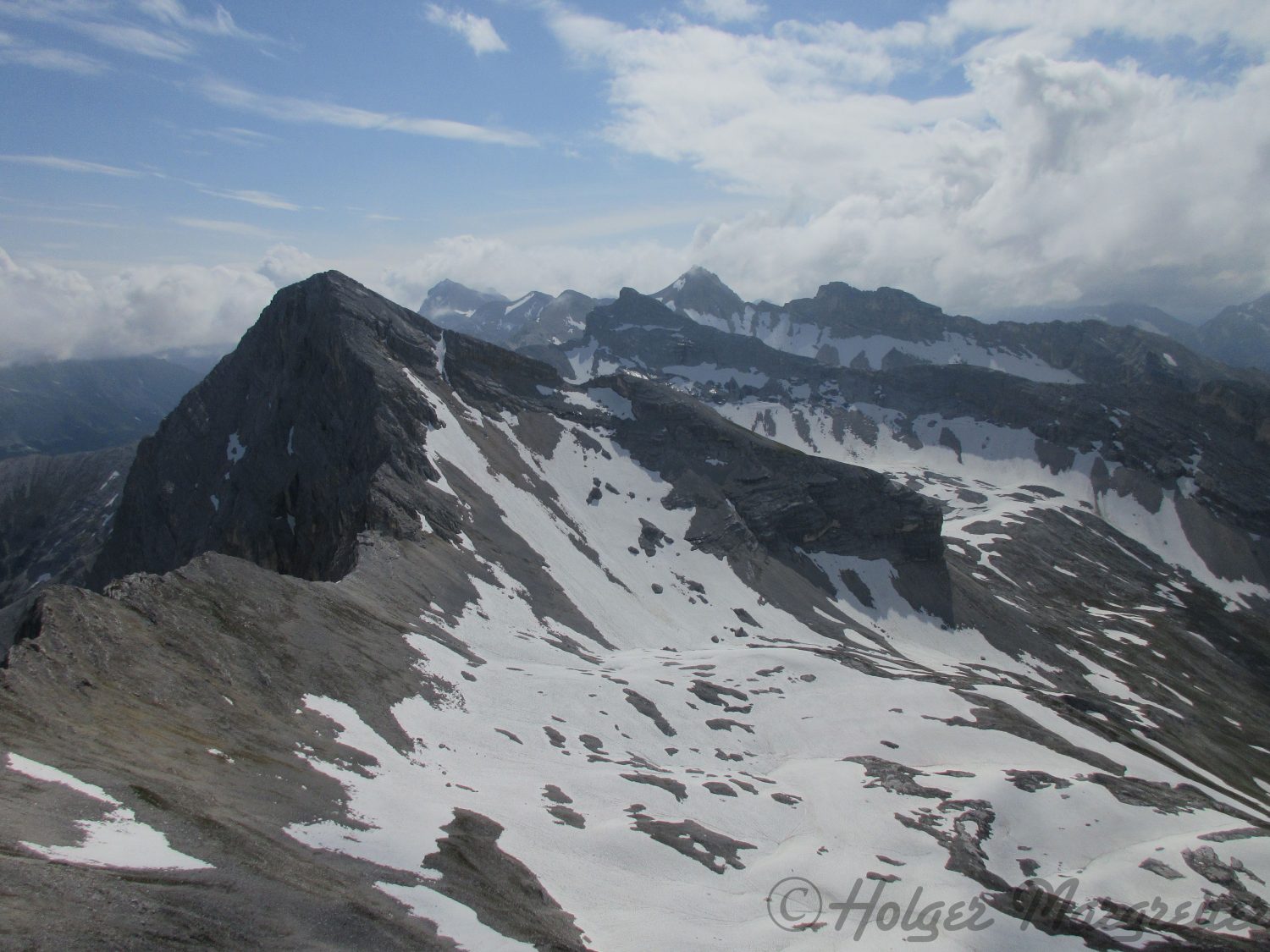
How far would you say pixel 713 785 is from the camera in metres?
42.6

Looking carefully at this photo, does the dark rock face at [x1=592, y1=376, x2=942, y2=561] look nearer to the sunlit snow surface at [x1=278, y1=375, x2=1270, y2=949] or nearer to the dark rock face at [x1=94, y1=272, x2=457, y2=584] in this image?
the sunlit snow surface at [x1=278, y1=375, x2=1270, y2=949]

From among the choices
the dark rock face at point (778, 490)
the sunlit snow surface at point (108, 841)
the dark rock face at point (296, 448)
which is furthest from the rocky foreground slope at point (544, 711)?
the dark rock face at point (778, 490)

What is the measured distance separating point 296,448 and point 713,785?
69.0 m

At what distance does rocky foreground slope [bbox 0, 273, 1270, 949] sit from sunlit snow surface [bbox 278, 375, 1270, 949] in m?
0.24

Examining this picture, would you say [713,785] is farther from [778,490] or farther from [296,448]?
[778,490]

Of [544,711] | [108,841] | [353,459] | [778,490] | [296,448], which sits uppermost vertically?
[778,490]

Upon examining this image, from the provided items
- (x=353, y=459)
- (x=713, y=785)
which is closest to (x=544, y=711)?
(x=713, y=785)

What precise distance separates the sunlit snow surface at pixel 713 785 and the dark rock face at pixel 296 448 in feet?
30.7

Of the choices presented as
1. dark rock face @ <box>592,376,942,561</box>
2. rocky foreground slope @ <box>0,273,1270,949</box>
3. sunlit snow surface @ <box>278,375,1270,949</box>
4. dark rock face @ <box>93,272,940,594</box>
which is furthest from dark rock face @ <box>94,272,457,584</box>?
dark rock face @ <box>592,376,942,561</box>

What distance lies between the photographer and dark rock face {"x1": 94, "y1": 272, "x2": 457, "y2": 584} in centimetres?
7956

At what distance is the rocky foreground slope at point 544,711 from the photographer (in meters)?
21.6

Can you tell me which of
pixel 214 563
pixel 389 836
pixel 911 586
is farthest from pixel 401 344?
pixel 389 836

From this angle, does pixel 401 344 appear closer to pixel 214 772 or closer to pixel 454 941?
pixel 214 772

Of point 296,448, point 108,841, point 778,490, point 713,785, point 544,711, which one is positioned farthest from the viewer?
point 778,490
